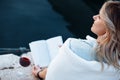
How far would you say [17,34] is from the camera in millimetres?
4531

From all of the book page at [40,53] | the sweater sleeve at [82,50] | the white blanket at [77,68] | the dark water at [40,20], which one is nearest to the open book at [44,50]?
the book page at [40,53]

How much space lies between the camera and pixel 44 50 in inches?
77.0

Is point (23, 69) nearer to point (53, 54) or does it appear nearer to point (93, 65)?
point (53, 54)

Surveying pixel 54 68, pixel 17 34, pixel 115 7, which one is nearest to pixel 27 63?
pixel 54 68

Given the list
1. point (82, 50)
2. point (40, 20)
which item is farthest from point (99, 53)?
point (40, 20)

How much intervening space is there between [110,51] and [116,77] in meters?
0.14

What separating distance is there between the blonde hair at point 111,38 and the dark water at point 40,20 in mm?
2936

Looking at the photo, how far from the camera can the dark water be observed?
4.52 metres

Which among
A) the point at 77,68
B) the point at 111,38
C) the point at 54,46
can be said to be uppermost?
the point at 111,38

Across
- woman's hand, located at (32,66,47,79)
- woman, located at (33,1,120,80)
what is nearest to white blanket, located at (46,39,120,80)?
woman, located at (33,1,120,80)

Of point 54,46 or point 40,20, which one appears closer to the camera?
point 54,46

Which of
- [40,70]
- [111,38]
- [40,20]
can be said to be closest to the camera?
[111,38]

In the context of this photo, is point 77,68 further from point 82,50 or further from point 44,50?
point 44,50

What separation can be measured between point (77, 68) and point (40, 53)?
53 cm
